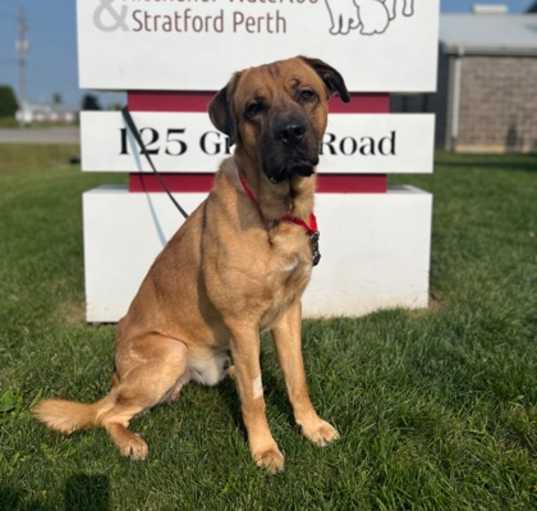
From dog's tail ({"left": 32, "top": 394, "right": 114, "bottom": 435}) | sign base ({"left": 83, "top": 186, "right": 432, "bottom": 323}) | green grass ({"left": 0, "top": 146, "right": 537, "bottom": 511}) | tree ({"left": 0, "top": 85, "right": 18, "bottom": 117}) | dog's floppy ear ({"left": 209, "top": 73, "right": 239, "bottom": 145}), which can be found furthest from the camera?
tree ({"left": 0, "top": 85, "right": 18, "bottom": 117})

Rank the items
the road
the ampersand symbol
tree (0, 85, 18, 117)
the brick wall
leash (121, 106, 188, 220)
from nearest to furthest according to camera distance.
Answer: the ampersand symbol → leash (121, 106, 188, 220) → the brick wall → the road → tree (0, 85, 18, 117)

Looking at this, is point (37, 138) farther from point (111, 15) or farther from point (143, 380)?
point (143, 380)

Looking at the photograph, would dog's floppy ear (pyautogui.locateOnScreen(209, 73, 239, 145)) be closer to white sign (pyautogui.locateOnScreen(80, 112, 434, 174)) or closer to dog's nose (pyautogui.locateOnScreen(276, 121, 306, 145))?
dog's nose (pyautogui.locateOnScreen(276, 121, 306, 145))

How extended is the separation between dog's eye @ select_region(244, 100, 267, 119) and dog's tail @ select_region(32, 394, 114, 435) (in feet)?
4.79

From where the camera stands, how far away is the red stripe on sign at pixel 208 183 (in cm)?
434

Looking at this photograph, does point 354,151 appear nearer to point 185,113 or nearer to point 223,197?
point 185,113

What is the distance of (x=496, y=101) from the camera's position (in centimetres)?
2184

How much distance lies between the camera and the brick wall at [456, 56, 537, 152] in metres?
21.7

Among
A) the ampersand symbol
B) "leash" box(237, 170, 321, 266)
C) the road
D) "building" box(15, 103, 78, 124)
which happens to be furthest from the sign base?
"building" box(15, 103, 78, 124)

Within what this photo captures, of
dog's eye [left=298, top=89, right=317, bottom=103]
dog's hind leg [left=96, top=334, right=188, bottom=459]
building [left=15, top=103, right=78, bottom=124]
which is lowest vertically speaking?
building [left=15, top=103, right=78, bottom=124]

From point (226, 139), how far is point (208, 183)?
380mm

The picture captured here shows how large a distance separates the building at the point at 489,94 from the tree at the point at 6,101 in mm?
40863

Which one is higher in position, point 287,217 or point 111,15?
point 111,15

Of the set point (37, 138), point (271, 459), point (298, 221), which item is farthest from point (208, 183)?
point (37, 138)
